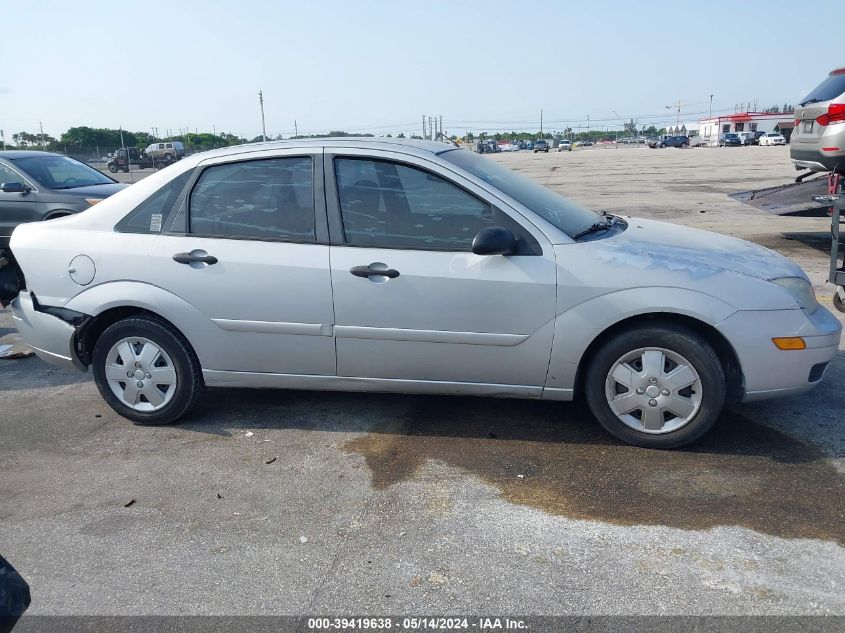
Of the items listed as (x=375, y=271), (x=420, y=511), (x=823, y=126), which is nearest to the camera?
(x=420, y=511)

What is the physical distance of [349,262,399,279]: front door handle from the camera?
4.18 m

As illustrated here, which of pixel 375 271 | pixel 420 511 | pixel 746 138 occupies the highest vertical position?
pixel 375 271

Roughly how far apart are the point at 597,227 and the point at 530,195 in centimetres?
46

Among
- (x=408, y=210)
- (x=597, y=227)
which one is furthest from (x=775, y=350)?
(x=408, y=210)

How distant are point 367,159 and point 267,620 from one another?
8.63 feet

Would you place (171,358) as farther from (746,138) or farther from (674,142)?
(746,138)

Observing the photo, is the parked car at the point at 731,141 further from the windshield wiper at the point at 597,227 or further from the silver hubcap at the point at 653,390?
the silver hubcap at the point at 653,390

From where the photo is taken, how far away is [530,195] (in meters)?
4.57

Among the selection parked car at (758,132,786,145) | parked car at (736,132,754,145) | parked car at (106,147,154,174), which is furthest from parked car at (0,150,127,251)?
parked car at (736,132,754,145)

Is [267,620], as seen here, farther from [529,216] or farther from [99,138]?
[99,138]

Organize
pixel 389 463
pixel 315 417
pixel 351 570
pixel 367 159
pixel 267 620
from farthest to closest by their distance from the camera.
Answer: pixel 315 417 < pixel 367 159 < pixel 389 463 < pixel 351 570 < pixel 267 620

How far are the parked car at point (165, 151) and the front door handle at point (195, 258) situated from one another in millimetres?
41311

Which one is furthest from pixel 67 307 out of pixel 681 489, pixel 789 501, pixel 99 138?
pixel 99 138

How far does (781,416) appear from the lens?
455 centimetres
